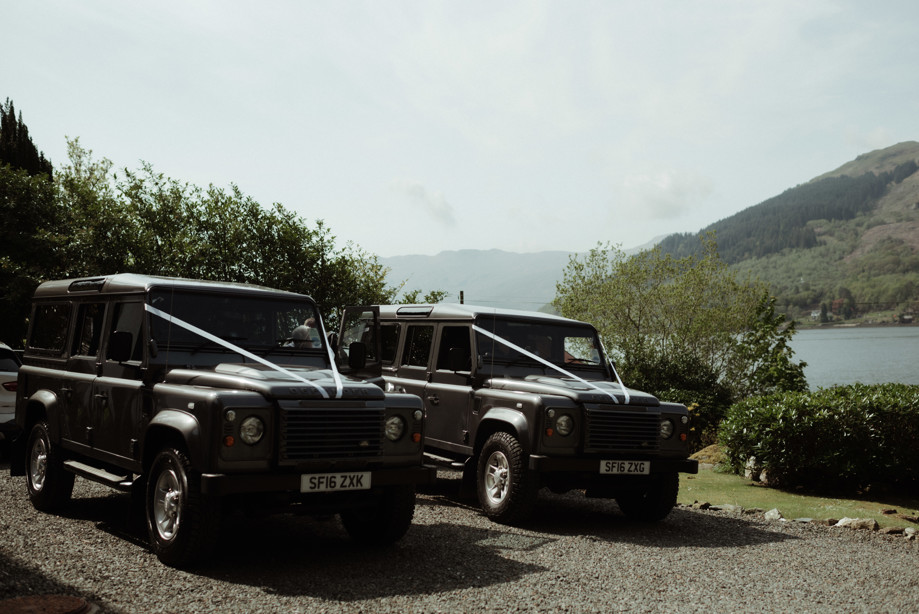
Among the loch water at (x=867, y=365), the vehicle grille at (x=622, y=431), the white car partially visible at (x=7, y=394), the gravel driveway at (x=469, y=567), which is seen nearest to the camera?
the gravel driveway at (x=469, y=567)

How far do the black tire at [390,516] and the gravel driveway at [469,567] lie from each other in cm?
17

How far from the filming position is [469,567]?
20.6 feet

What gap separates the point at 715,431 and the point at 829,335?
12943 cm

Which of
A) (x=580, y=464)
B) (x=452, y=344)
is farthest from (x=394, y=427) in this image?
(x=452, y=344)

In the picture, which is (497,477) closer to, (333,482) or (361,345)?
(361,345)

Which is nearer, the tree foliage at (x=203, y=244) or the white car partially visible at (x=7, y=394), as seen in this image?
the white car partially visible at (x=7, y=394)

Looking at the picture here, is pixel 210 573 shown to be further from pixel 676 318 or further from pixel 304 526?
pixel 676 318

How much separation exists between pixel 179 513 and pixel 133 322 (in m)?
2.03

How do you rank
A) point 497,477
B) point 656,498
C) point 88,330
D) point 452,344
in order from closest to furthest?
point 88,330 < point 497,477 < point 656,498 < point 452,344

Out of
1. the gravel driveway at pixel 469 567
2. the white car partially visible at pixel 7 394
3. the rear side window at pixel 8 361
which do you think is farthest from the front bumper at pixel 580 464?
the rear side window at pixel 8 361

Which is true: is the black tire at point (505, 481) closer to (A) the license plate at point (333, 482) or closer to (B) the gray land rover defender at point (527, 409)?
(B) the gray land rover defender at point (527, 409)

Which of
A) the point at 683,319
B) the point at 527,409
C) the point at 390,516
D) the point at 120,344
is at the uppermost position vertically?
the point at 683,319

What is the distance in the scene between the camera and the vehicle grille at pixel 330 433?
5.88 m

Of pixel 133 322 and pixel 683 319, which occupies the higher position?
pixel 683 319
